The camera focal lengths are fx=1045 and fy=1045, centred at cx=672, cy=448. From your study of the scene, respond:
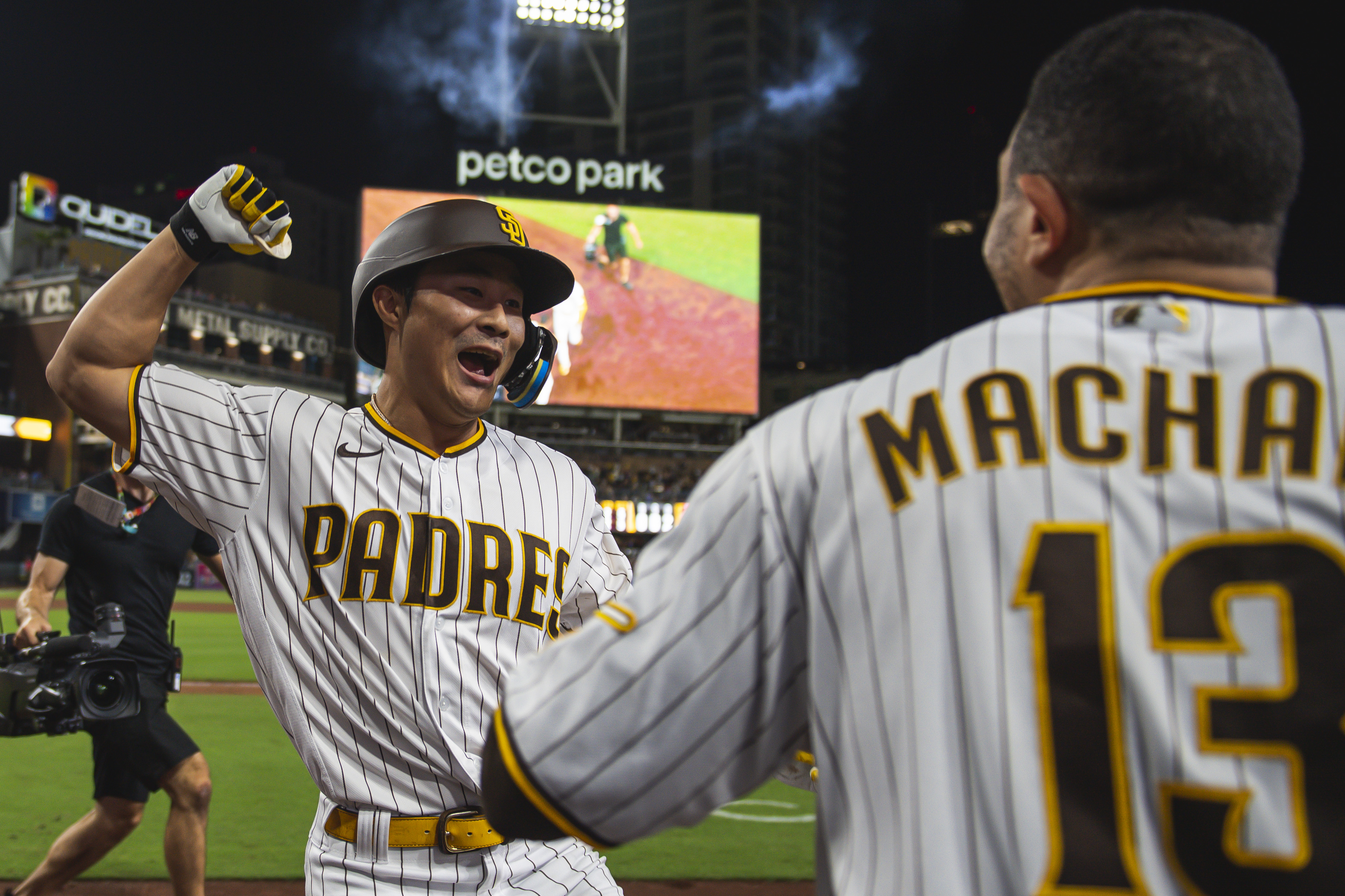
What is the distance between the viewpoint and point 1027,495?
90cm

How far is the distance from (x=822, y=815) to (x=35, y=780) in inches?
299

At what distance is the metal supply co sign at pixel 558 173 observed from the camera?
96.2 ft

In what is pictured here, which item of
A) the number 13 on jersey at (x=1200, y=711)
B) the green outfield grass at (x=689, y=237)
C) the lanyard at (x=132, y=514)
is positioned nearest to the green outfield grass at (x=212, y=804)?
the lanyard at (x=132, y=514)

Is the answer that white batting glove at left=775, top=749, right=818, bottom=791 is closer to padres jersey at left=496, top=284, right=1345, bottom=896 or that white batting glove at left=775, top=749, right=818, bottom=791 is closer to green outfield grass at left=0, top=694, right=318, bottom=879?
padres jersey at left=496, top=284, right=1345, bottom=896

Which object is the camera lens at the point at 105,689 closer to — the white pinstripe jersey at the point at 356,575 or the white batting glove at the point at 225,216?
the white pinstripe jersey at the point at 356,575

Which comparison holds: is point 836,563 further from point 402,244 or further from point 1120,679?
point 402,244

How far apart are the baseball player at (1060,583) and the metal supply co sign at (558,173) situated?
2907 cm

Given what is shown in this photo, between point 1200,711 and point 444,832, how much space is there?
5.31ft

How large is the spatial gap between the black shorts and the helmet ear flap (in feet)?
8.23

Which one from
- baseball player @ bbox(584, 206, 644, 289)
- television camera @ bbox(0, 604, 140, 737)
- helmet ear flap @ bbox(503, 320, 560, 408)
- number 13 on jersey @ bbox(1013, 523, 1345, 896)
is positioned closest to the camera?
Result: number 13 on jersey @ bbox(1013, 523, 1345, 896)

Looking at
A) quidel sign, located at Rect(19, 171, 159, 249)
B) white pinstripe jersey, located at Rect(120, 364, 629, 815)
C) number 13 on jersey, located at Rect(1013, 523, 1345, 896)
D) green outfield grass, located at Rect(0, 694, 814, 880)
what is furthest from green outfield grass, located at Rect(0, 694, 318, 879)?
quidel sign, located at Rect(19, 171, 159, 249)

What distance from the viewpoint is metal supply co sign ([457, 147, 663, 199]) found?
96.2 ft

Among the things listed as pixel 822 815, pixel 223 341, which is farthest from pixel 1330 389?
pixel 223 341

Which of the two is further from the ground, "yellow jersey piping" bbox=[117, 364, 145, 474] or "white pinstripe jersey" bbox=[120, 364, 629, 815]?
"yellow jersey piping" bbox=[117, 364, 145, 474]
